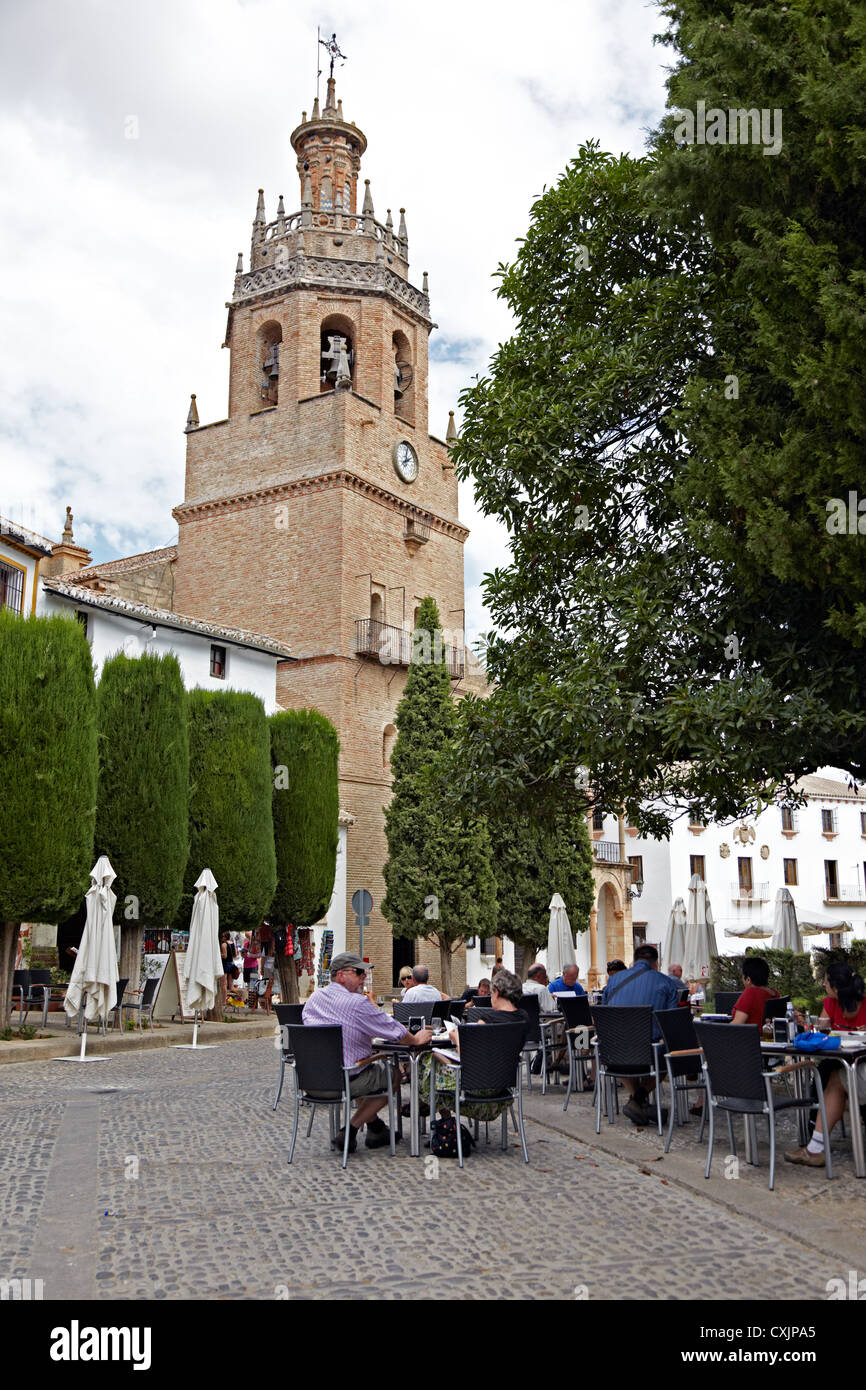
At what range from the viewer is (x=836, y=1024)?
9234 mm

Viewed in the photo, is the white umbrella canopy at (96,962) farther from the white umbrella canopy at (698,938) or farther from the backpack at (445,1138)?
the backpack at (445,1138)

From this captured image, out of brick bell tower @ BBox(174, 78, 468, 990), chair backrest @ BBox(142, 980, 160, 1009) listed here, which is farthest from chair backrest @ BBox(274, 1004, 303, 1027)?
brick bell tower @ BBox(174, 78, 468, 990)

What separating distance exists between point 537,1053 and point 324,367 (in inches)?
1292

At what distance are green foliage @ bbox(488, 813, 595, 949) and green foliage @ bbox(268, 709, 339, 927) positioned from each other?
27.7 ft

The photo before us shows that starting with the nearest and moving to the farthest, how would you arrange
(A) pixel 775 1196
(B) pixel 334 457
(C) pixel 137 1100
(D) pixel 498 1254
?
1. (D) pixel 498 1254
2. (A) pixel 775 1196
3. (C) pixel 137 1100
4. (B) pixel 334 457

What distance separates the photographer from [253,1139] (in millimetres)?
9492

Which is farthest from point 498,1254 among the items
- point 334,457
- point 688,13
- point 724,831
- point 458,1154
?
point 724,831

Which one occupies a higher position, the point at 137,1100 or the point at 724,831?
the point at 724,831

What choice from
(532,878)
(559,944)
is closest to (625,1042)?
(559,944)

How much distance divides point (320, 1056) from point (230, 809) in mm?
15849

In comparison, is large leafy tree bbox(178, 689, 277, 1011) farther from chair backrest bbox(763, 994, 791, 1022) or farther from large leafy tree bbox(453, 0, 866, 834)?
chair backrest bbox(763, 994, 791, 1022)

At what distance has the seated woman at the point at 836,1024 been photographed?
26.9 feet

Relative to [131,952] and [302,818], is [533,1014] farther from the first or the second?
[302,818]
